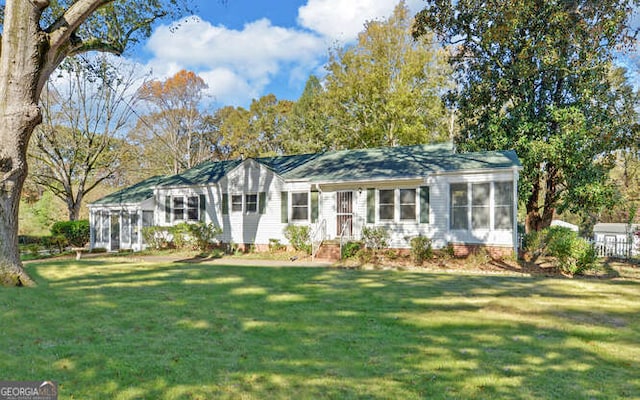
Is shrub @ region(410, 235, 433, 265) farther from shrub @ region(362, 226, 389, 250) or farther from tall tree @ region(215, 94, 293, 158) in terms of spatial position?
tall tree @ region(215, 94, 293, 158)

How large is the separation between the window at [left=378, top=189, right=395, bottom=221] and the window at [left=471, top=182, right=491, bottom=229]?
10.4 ft

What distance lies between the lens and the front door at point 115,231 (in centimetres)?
2336

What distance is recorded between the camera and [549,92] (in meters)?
20.3

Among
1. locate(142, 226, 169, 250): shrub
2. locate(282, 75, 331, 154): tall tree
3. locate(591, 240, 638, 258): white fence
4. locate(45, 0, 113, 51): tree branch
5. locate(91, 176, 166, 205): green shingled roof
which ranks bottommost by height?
locate(591, 240, 638, 258): white fence

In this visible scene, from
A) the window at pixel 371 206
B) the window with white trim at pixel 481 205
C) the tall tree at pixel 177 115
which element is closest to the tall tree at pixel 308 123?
the tall tree at pixel 177 115

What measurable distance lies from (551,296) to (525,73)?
1339 cm

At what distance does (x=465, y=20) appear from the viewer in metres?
20.3

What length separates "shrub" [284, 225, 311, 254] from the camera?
18.0m

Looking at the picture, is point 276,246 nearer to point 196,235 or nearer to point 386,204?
point 196,235

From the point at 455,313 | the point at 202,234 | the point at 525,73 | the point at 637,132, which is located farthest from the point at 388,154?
the point at 455,313

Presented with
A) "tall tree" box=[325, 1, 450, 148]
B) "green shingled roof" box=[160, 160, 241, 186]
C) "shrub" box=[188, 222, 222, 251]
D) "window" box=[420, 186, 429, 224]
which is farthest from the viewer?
"tall tree" box=[325, 1, 450, 148]

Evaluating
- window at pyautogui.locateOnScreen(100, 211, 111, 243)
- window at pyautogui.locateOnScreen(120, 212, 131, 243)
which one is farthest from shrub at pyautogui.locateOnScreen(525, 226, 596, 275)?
window at pyautogui.locateOnScreen(100, 211, 111, 243)

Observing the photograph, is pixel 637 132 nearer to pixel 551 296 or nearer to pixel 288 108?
pixel 551 296

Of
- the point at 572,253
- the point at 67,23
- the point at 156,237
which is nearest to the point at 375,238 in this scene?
the point at 572,253
